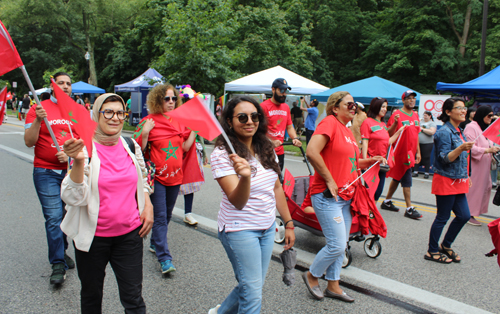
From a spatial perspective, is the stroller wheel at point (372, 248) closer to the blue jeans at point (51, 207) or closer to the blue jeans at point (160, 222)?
the blue jeans at point (160, 222)

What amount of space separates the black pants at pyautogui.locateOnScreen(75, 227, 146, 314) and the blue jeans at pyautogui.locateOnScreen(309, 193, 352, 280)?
162cm

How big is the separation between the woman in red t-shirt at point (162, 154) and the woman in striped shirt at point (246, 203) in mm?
1546

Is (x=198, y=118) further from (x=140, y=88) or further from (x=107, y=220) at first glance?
(x=140, y=88)

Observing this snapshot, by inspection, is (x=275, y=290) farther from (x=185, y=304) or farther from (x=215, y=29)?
(x=215, y=29)

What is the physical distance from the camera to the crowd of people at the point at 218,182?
2371mm

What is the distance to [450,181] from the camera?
13.9ft

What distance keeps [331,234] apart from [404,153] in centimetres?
370

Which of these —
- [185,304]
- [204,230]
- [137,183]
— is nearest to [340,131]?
[137,183]

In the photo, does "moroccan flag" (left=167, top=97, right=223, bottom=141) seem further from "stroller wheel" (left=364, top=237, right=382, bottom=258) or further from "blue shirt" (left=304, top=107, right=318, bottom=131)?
"blue shirt" (left=304, top=107, right=318, bottom=131)

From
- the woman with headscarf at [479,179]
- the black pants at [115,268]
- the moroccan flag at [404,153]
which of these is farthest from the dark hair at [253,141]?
the woman with headscarf at [479,179]

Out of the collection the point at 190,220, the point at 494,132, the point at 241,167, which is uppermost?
the point at 494,132

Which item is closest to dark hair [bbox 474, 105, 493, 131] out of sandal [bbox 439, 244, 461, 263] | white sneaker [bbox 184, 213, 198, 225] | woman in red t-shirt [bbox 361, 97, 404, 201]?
woman in red t-shirt [bbox 361, 97, 404, 201]

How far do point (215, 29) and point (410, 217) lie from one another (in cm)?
1379

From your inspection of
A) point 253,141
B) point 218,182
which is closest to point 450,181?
→ point 253,141
